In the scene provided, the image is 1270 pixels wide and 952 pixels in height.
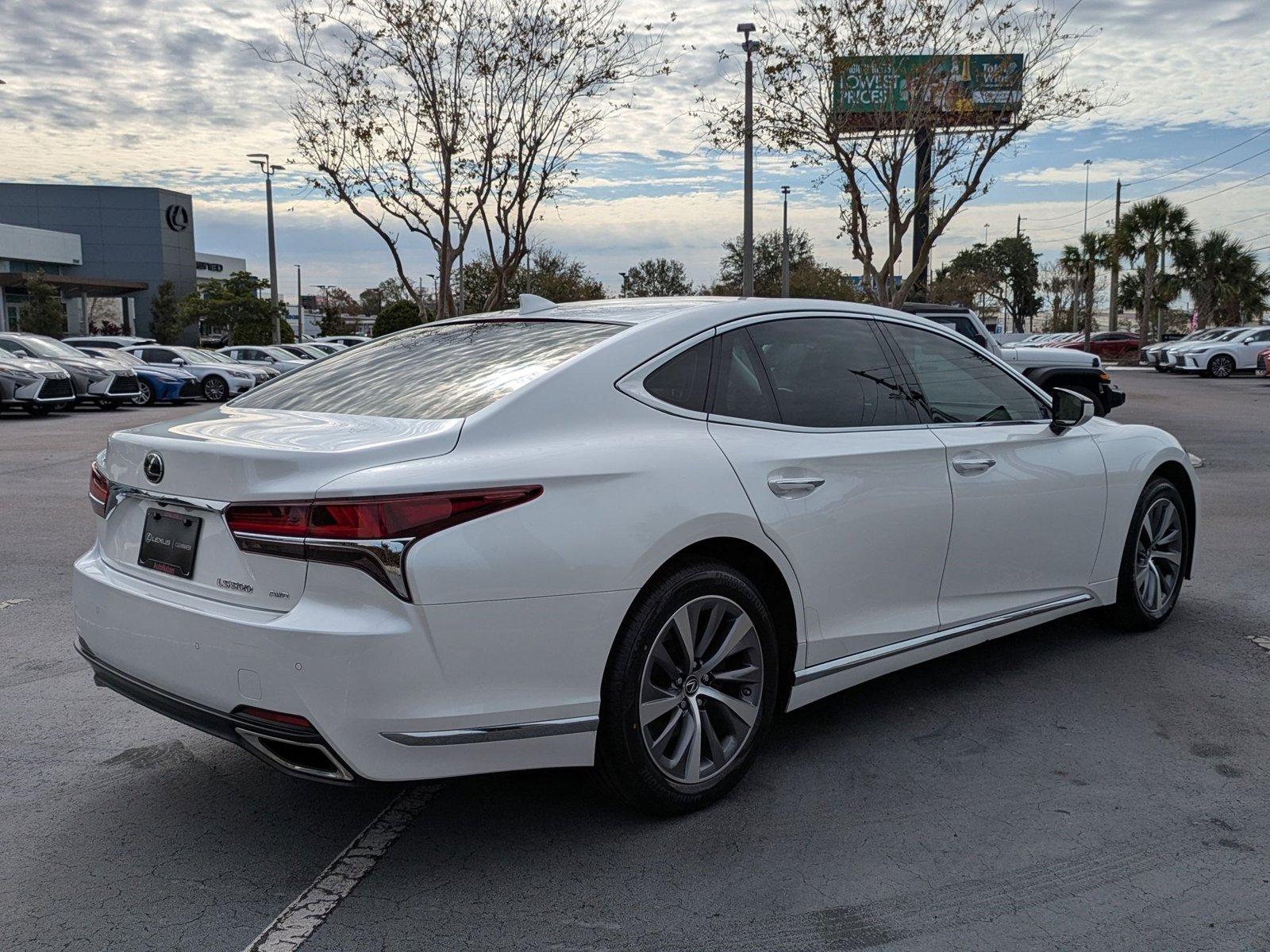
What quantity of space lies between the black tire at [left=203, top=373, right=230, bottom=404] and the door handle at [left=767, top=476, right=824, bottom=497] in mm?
25677

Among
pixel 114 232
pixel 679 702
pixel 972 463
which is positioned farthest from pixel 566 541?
pixel 114 232

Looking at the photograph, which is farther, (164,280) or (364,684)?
(164,280)

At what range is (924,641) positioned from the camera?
4.17 m

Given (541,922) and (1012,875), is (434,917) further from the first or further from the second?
(1012,875)

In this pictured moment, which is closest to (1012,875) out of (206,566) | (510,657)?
(510,657)

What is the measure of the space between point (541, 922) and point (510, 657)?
0.66 m

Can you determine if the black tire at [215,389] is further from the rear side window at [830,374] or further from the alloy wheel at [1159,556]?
the rear side window at [830,374]

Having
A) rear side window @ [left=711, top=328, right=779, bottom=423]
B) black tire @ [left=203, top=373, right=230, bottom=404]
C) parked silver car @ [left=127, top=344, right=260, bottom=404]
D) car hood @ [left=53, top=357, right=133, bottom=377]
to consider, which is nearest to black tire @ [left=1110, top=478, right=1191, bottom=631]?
rear side window @ [left=711, top=328, right=779, bottom=423]

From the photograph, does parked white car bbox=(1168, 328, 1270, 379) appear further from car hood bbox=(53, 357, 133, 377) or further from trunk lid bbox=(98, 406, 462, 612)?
trunk lid bbox=(98, 406, 462, 612)

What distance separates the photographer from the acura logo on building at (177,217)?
73.1 metres

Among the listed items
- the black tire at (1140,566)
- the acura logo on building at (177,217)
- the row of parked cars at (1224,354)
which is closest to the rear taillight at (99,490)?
the black tire at (1140,566)

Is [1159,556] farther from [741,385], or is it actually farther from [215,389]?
[215,389]

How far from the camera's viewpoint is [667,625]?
3262mm

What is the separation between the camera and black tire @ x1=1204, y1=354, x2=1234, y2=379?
3488cm
